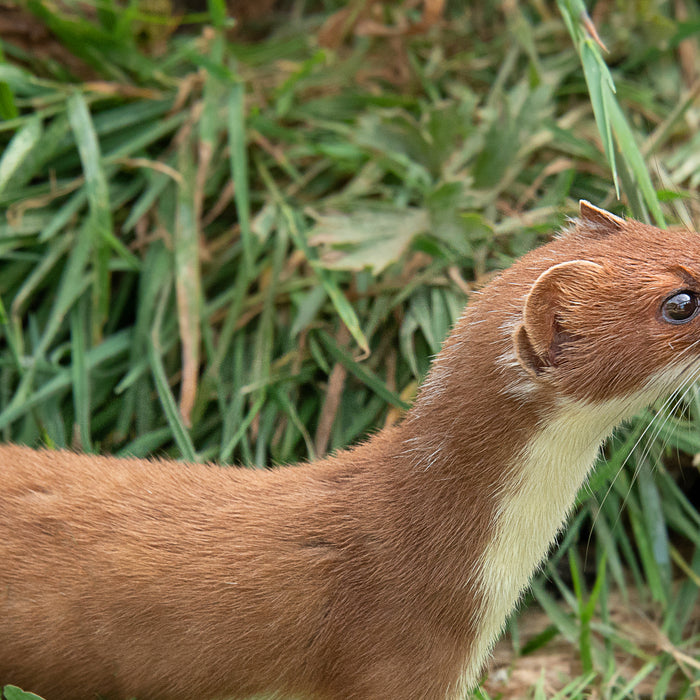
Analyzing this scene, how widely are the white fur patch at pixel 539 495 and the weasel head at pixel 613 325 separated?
0.04m

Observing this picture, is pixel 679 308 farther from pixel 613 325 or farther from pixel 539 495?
pixel 539 495

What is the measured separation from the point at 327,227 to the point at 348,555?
1502 millimetres

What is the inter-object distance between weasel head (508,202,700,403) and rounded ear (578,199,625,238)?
0.18 metres

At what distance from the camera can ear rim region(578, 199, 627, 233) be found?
2.38 m

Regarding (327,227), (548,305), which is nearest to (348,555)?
(548,305)

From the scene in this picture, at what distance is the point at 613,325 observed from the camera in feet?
7.10

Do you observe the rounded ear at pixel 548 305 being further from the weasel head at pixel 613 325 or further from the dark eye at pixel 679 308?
the dark eye at pixel 679 308

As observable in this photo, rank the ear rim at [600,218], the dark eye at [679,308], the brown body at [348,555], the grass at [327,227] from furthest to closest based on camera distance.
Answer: the grass at [327,227], the ear rim at [600,218], the brown body at [348,555], the dark eye at [679,308]

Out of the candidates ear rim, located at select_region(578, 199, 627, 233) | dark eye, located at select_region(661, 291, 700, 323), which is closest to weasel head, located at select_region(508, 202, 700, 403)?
dark eye, located at select_region(661, 291, 700, 323)

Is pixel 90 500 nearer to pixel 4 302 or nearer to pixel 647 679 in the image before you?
pixel 4 302

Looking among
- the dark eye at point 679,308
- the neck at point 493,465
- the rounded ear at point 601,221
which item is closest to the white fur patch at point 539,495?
the neck at point 493,465

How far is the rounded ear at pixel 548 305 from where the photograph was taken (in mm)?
2150

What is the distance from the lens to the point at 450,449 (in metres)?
2.31

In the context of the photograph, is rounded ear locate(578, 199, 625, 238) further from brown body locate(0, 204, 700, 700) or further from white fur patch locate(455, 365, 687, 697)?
white fur patch locate(455, 365, 687, 697)
